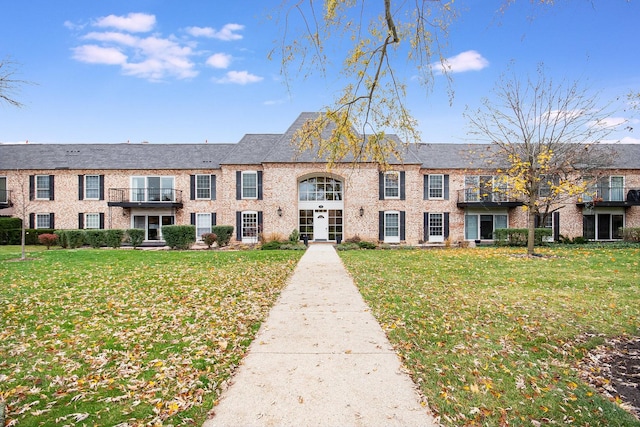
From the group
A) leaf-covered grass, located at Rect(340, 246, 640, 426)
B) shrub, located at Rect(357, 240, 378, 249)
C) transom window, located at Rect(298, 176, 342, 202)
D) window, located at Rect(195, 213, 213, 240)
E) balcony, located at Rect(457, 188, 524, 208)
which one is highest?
transom window, located at Rect(298, 176, 342, 202)

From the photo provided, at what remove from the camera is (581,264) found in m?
12.8

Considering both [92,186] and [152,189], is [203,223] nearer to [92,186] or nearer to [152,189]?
[152,189]

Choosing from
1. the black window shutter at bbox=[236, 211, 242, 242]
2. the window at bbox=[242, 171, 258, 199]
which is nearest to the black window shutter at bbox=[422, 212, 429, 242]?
the window at bbox=[242, 171, 258, 199]

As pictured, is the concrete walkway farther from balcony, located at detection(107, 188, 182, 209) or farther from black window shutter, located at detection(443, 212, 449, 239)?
balcony, located at detection(107, 188, 182, 209)

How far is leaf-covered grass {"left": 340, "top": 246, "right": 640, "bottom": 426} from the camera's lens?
3.48m

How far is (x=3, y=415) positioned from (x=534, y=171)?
17.7m

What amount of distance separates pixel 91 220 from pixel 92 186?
2.29m

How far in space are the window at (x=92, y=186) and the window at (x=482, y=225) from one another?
24.9 meters

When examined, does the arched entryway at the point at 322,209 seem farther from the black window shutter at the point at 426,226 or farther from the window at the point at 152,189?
the window at the point at 152,189

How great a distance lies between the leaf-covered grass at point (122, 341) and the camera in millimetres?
3500

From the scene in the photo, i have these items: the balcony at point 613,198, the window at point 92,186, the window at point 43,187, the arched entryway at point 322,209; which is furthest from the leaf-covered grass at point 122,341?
the balcony at point 613,198

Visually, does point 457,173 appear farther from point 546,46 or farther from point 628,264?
point 546,46

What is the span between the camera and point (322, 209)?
25031 millimetres

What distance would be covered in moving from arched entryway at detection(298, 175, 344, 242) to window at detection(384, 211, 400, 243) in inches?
111
